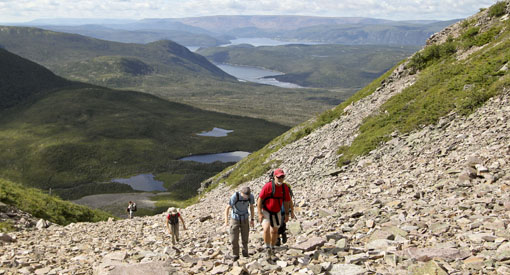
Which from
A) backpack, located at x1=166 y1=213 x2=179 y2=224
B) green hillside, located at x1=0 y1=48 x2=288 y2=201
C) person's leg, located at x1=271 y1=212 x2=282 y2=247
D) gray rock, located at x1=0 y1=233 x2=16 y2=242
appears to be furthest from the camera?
green hillside, located at x1=0 y1=48 x2=288 y2=201

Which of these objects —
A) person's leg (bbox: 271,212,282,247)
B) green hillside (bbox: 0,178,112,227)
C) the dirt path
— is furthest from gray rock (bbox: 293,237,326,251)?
the dirt path

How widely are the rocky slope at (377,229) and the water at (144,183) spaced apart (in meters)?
90.6

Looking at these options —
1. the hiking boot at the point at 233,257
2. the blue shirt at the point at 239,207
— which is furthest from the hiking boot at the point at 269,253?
the blue shirt at the point at 239,207

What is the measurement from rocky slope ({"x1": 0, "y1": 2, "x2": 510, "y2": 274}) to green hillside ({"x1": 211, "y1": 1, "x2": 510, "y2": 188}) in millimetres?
1418

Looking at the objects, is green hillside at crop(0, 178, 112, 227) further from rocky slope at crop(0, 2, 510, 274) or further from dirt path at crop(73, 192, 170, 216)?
dirt path at crop(73, 192, 170, 216)

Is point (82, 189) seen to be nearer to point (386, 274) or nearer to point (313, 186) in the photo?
point (313, 186)

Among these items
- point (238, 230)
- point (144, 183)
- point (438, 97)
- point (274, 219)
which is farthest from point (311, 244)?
point (144, 183)

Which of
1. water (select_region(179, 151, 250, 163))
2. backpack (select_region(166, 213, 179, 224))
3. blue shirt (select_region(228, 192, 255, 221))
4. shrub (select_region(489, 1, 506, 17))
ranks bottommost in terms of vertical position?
water (select_region(179, 151, 250, 163))

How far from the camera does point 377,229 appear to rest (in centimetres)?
1366

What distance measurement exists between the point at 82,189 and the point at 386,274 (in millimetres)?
114709

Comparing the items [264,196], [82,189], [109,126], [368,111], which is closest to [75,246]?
[264,196]

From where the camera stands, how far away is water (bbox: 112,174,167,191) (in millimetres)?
115750

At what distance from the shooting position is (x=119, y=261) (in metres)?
14.9

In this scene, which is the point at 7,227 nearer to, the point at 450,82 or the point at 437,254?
the point at 437,254
